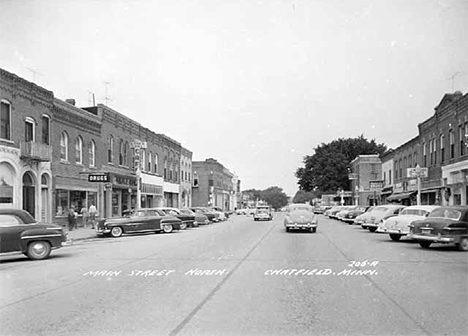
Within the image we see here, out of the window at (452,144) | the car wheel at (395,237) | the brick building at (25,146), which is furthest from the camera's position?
the window at (452,144)

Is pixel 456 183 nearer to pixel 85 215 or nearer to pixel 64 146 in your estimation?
pixel 85 215

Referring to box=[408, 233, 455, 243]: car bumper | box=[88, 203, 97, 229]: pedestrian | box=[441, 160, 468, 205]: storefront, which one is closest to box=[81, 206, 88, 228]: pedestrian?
box=[88, 203, 97, 229]: pedestrian

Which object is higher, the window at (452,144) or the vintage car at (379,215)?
the window at (452,144)

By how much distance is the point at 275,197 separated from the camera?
163m

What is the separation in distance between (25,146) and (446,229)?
19234 mm

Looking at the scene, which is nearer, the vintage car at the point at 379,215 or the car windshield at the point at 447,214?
the car windshield at the point at 447,214

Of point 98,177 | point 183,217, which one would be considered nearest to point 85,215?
point 98,177

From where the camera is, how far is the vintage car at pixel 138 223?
25.4 m

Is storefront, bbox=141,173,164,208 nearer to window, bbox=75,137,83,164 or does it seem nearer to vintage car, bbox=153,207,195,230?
vintage car, bbox=153,207,195,230

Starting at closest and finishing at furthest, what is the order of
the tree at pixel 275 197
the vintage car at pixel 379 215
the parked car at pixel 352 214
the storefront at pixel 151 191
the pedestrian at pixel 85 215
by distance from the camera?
the vintage car at pixel 379 215 → the pedestrian at pixel 85 215 → the parked car at pixel 352 214 → the storefront at pixel 151 191 → the tree at pixel 275 197

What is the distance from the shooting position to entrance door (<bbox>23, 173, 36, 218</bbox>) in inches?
1017

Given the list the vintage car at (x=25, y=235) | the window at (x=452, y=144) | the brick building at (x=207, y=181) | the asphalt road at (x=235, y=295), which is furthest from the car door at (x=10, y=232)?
the brick building at (x=207, y=181)

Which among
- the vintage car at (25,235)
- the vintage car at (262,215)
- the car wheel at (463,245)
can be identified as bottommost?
the vintage car at (262,215)

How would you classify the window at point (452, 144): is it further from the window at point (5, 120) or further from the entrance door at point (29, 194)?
the window at point (5, 120)
